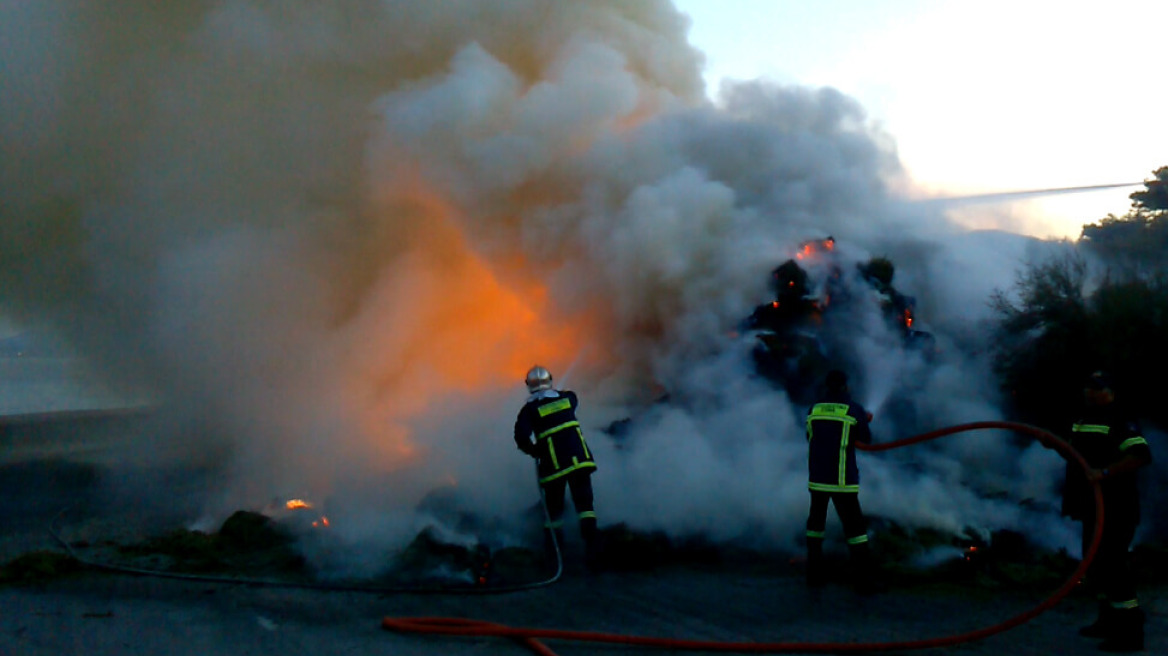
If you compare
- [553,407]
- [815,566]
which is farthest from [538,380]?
[815,566]

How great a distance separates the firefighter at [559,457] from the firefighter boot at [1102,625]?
10.9 feet

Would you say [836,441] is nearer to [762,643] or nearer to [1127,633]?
[762,643]

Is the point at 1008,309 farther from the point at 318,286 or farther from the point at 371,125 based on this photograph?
the point at 318,286

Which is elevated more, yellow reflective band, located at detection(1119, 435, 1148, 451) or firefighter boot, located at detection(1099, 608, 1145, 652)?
yellow reflective band, located at detection(1119, 435, 1148, 451)

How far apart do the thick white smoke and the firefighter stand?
0.65 meters

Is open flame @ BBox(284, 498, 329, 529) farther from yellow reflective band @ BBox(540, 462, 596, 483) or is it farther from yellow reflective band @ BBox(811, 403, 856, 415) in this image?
yellow reflective band @ BBox(811, 403, 856, 415)

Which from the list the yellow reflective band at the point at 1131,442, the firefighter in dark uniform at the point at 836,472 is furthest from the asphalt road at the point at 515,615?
the yellow reflective band at the point at 1131,442

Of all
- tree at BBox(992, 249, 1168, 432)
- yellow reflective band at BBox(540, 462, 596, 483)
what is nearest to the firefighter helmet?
yellow reflective band at BBox(540, 462, 596, 483)

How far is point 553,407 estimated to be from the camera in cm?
706

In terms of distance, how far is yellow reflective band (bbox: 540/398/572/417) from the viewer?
7.04 meters

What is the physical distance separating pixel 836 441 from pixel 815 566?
2.90 feet

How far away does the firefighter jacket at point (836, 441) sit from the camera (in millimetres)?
6184

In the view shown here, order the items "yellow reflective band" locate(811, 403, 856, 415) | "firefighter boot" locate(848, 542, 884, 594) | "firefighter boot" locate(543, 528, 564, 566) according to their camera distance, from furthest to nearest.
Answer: "firefighter boot" locate(543, 528, 564, 566), "yellow reflective band" locate(811, 403, 856, 415), "firefighter boot" locate(848, 542, 884, 594)

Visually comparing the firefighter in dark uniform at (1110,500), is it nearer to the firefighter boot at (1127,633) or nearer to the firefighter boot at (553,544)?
the firefighter boot at (1127,633)
